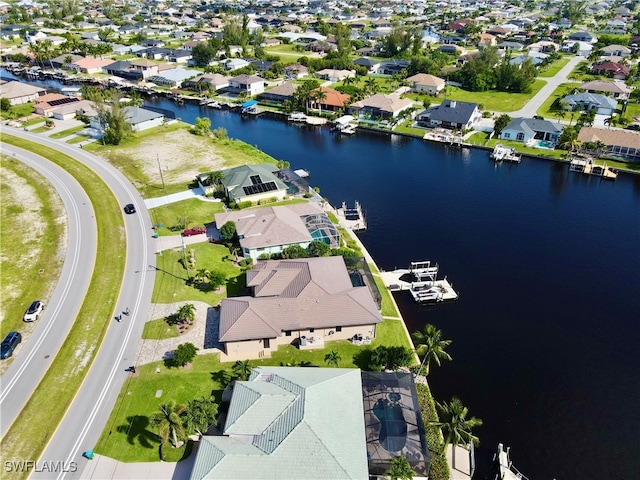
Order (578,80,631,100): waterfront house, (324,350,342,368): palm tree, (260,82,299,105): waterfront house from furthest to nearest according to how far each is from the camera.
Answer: (260,82,299,105): waterfront house
(578,80,631,100): waterfront house
(324,350,342,368): palm tree

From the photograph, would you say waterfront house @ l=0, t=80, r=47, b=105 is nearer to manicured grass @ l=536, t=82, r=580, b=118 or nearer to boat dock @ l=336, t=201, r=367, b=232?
boat dock @ l=336, t=201, r=367, b=232

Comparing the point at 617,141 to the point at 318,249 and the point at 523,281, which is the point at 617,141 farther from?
the point at 318,249

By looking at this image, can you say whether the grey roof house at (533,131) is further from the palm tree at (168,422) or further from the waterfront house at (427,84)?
the palm tree at (168,422)

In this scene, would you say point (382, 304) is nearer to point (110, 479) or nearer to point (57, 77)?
point (110, 479)

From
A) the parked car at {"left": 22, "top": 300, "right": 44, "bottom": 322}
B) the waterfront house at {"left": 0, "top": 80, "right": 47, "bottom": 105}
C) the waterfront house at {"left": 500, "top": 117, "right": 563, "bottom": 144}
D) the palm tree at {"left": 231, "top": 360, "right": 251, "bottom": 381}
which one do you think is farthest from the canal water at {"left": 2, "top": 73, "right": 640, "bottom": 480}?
the waterfront house at {"left": 0, "top": 80, "right": 47, "bottom": 105}

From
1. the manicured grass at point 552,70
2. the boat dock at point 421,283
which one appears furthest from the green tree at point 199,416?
the manicured grass at point 552,70

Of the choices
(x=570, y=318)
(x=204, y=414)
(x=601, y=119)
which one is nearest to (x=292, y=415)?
(x=204, y=414)

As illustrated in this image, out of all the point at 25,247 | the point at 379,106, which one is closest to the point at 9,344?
the point at 25,247
